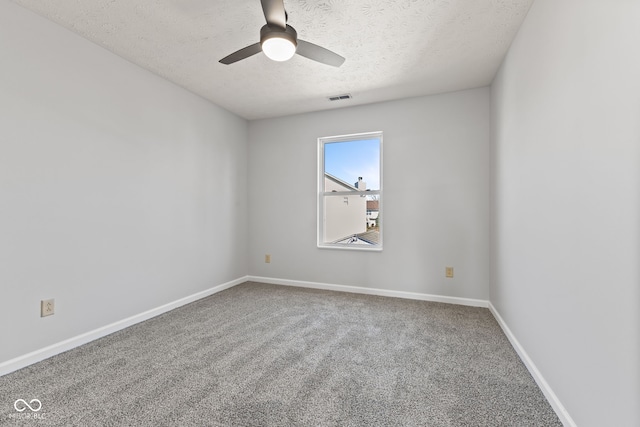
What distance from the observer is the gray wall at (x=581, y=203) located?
966mm

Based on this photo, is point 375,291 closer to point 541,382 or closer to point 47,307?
point 541,382

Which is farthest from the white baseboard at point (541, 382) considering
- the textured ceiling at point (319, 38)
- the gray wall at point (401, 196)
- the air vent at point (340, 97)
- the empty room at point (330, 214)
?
the air vent at point (340, 97)

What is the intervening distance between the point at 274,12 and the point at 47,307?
255cm

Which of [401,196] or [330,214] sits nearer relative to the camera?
[401,196]

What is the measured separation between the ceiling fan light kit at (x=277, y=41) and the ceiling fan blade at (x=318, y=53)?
0.38ft

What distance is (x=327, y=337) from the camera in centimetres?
236

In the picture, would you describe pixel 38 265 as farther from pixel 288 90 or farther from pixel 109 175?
pixel 288 90

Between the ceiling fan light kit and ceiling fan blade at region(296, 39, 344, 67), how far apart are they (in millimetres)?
116

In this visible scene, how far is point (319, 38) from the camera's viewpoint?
2244 millimetres

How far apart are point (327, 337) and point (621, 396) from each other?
1753mm

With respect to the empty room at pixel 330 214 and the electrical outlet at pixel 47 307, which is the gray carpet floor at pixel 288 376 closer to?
the empty room at pixel 330 214

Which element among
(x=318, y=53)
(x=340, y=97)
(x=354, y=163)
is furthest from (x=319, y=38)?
(x=354, y=163)

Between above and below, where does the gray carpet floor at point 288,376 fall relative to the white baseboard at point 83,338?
below

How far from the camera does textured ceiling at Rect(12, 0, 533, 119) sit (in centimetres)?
191
